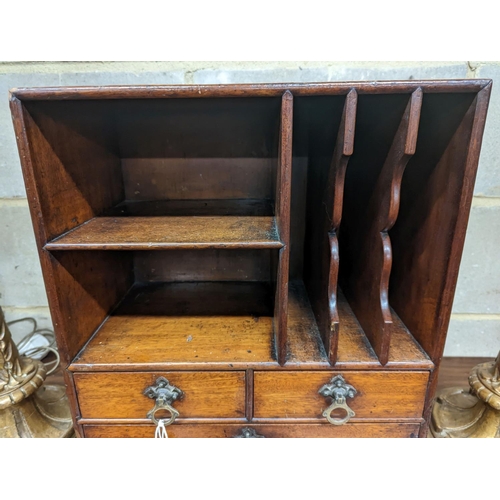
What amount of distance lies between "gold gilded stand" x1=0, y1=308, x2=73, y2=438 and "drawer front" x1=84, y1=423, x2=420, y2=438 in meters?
0.16

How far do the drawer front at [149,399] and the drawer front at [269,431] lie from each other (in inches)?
1.2

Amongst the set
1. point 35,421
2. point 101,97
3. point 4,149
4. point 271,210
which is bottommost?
point 35,421

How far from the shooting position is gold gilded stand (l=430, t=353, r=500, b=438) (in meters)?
0.81

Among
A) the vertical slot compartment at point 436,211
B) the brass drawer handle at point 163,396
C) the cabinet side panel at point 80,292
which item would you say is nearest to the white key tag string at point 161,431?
the brass drawer handle at point 163,396

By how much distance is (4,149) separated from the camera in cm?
101

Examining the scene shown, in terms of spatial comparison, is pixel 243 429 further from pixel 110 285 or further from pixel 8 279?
pixel 8 279

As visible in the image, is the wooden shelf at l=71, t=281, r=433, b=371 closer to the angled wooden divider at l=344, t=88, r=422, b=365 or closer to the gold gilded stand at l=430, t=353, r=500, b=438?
the angled wooden divider at l=344, t=88, r=422, b=365

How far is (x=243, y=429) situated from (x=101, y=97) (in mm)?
723

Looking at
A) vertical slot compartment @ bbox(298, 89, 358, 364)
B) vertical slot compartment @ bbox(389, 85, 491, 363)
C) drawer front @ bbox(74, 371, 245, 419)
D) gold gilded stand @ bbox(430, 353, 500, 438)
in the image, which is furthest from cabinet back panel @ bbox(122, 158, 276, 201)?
gold gilded stand @ bbox(430, 353, 500, 438)

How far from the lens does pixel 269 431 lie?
30.6 inches

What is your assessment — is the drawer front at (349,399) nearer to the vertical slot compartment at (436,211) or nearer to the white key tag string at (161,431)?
the vertical slot compartment at (436,211)

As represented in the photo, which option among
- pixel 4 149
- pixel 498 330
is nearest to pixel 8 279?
pixel 4 149

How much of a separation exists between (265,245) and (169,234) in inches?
7.7

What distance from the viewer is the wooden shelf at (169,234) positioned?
25.1 inches
